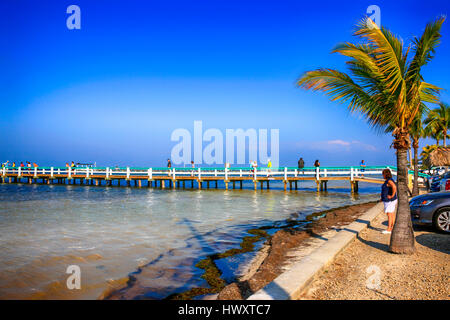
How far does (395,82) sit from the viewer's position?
237 inches

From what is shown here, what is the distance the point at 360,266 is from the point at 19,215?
1578cm

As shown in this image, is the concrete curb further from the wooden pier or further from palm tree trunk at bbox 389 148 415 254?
the wooden pier

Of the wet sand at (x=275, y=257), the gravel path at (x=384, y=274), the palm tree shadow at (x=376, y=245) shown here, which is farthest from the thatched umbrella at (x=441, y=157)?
the palm tree shadow at (x=376, y=245)

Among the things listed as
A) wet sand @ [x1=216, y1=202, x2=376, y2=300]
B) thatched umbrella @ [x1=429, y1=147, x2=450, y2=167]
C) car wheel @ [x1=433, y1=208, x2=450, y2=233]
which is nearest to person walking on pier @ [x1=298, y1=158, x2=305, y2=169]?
thatched umbrella @ [x1=429, y1=147, x2=450, y2=167]

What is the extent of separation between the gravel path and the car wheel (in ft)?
Result: 3.24

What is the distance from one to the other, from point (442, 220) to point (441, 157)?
60.5ft

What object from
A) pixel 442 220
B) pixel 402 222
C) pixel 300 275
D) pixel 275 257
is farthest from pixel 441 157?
pixel 300 275

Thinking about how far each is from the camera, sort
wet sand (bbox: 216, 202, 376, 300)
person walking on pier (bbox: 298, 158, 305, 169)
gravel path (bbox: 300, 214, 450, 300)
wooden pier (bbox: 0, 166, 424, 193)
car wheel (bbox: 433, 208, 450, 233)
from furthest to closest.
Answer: person walking on pier (bbox: 298, 158, 305, 169), wooden pier (bbox: 0, 166, 424, 193), car wheel (bbox: 433, 208, 450, 233), wet sand (bbox: 216, 202, 376, 300), gravel path (bbox: 300, 214, 450, 300)

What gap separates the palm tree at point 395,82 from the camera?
6.00 metres

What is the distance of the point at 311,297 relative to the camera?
398 cm

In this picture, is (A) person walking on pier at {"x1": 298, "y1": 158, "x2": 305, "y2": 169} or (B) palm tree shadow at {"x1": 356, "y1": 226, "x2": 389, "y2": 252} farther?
(A) person walking on pier at {"x1": 298, "y1": 158, "x2": 305, "y2": 169}

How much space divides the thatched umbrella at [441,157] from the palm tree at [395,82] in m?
19.5

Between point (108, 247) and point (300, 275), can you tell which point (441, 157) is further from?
point (108, 247)

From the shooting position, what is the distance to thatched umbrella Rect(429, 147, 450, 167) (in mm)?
22586
